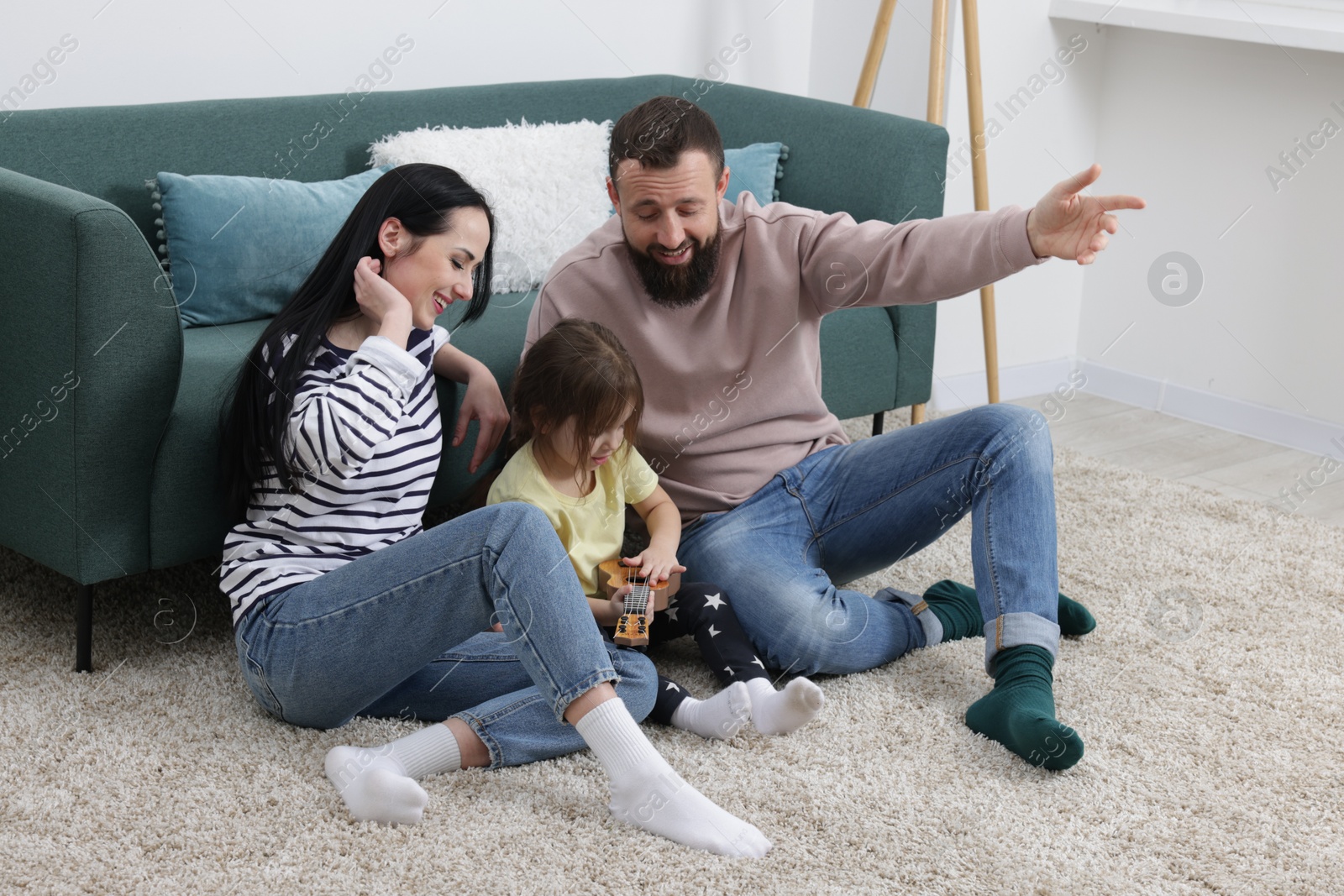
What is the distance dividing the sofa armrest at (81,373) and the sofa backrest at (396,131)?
47 centimetres

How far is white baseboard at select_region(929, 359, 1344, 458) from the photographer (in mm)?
2924

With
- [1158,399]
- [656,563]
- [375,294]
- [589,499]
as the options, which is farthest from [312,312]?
[1158,399]

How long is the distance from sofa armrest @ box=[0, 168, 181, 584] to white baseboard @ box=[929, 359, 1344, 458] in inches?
79.7

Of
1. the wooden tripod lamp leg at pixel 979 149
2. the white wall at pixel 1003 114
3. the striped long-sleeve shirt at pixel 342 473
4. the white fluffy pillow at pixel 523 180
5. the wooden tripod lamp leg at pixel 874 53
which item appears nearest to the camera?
the striped long-sleeve shirt at pixel 342 473

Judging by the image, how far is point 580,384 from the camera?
158 cm

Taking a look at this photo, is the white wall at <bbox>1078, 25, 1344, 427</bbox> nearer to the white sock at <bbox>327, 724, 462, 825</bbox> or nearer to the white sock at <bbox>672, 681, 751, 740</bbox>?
the white sock at <bbox>672, 681, 751, 740</bbox>

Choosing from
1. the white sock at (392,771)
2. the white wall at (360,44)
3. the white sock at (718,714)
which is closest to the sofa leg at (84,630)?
the white sock at (392,771)

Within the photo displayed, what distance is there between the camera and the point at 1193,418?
10.2ft

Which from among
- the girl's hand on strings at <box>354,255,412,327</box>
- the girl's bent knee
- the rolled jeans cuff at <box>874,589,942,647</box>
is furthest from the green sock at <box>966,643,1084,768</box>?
Result: the girl's hand on strings at <box>354,255,412,327</box>

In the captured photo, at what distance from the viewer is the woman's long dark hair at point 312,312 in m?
1.47

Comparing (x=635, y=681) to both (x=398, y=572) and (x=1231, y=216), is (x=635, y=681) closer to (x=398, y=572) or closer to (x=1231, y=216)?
(x=398, y=572)

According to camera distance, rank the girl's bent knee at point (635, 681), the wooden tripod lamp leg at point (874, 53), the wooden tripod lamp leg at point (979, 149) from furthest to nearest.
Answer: the wooden tripod lamp leg at point (874, 53)
the wooden tripod lamp leg at point (979, 149)
the girl's bent knee at point (635, 681)

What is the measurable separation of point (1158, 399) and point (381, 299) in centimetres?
227

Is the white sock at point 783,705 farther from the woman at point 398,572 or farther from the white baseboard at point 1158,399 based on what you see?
the white baseboard at point 1158,399
